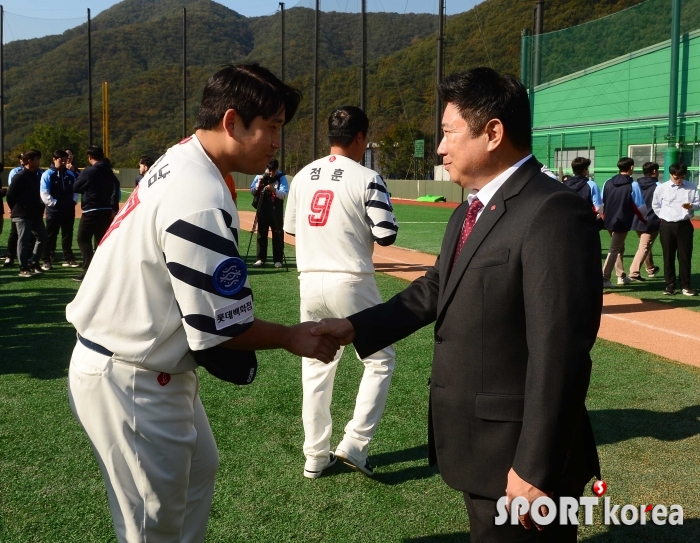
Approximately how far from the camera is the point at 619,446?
5043mm

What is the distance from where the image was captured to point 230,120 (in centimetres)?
250

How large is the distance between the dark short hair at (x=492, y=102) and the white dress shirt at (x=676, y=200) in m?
10.1

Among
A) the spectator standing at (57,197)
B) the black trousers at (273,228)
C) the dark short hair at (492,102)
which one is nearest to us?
the dark short hair at (492,102)

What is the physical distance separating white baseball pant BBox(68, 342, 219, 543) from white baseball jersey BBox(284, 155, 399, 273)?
2158mm

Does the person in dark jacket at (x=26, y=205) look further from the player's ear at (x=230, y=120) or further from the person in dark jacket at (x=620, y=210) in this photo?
the player's ear at (x=230, y=120)

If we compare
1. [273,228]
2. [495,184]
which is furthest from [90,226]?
[495,184]

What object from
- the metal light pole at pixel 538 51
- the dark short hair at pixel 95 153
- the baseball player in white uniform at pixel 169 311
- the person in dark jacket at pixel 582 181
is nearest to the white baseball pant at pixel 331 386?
the baseball player in white uniform at pixel 169 311

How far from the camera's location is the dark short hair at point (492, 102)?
2408 millimetres

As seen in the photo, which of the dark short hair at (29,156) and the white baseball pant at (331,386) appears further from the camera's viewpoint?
the dark short hair at (29,156)

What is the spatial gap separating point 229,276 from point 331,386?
247 cm

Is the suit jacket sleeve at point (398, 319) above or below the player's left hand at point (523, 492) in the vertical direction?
above

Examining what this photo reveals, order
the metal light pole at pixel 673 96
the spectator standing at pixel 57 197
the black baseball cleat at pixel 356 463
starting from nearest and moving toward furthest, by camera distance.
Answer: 1. the black baseball cleat at pixel 356 463
2. the spectator standing at pixel 57 197
3. the metal light pole at pixel 673 96

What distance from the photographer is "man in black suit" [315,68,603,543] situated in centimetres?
214

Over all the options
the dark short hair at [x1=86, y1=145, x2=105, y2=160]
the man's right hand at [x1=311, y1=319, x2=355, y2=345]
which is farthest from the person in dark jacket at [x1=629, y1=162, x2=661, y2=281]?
the man's right hand at [x1=311, y1=319, x2=355, y2=345]
